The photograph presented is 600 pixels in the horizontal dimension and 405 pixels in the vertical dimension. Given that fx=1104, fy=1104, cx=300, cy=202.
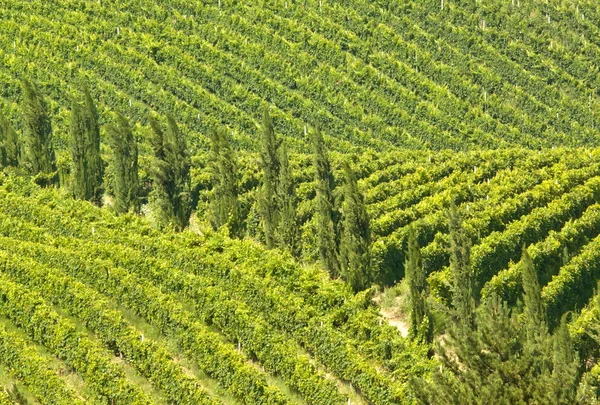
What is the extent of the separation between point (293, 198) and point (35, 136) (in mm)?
13036

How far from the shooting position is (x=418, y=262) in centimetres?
3809

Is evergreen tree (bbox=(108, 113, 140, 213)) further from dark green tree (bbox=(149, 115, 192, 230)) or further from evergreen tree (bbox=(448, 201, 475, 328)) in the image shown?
evergreen tree (bbox=(448, 201, 475, 328))

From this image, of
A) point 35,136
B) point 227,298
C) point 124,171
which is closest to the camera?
point 227,298

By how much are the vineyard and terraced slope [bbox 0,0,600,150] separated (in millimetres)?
154

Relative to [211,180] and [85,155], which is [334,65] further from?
[85,155]

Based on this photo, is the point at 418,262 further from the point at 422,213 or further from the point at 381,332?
the point at 422,213

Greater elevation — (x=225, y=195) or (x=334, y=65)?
(x=334, y=65)

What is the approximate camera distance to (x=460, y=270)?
37969mm

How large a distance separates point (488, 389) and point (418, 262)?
410 inches

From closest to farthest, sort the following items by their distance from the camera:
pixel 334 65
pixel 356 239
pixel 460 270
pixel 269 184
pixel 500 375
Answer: pixel 500 375
pixel 460 270
pixel 356 239
pixel 269 184
pixel 334 65

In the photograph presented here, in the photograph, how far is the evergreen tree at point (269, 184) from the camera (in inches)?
1713

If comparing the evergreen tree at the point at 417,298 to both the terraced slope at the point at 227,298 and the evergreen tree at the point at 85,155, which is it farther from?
the evergreen tree at the point at 85,155

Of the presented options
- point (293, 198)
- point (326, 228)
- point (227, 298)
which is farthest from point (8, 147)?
point (227, 298)

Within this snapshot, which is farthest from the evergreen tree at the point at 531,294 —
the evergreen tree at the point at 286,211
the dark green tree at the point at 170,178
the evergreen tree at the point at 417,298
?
the dark green tree at the point at 170,178
